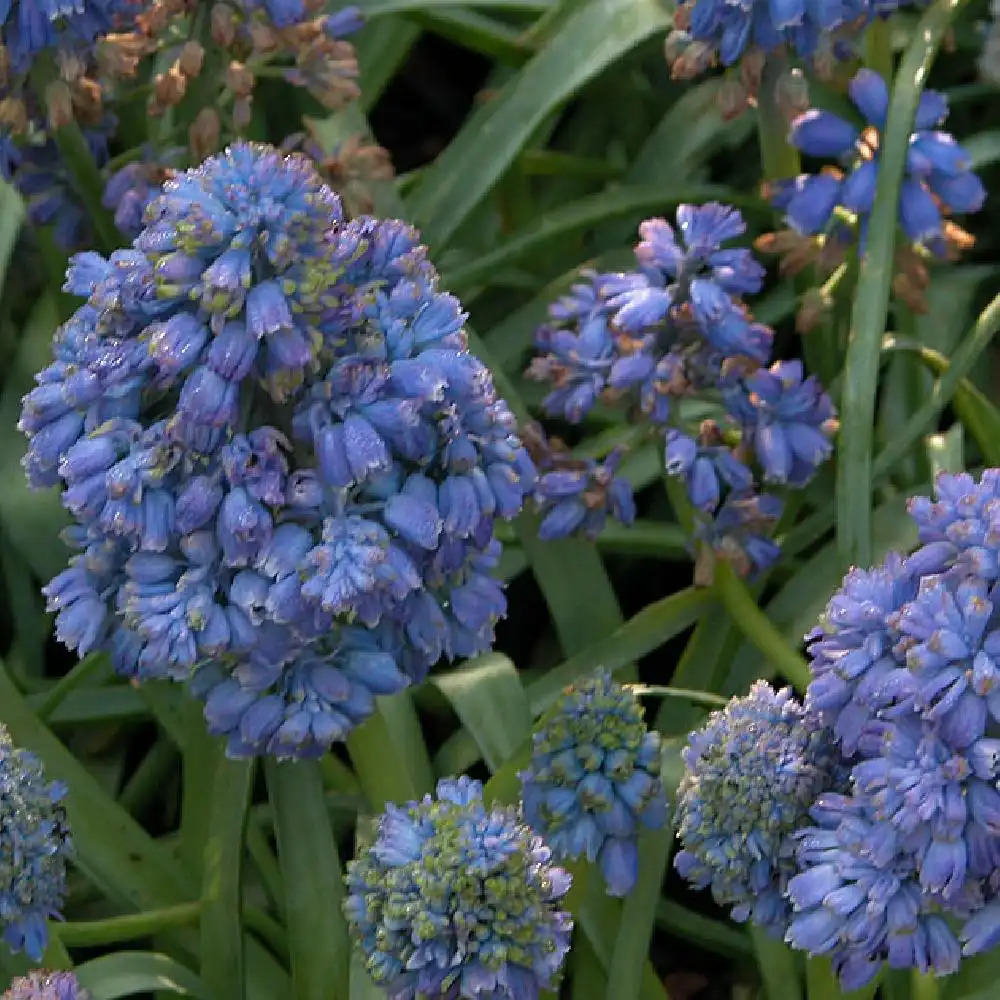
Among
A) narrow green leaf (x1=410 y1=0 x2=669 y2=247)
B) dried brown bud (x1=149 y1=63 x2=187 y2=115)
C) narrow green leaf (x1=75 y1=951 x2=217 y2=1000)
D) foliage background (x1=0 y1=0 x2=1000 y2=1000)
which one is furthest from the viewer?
narrow green leaf (x1=410 y1=0 x2=669 y2=247)

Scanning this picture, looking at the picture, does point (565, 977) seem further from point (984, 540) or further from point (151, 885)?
point (984, 540)

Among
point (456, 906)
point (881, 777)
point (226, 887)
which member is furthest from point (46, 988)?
point (881, 777)

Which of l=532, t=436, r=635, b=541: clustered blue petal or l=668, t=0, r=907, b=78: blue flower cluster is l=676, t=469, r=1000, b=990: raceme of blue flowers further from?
l=668, t=0, r=907, b=78: blue flower cluster

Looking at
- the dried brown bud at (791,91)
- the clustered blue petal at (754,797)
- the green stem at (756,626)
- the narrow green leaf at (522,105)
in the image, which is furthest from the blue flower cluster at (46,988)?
the dried brown bud at (791,91)

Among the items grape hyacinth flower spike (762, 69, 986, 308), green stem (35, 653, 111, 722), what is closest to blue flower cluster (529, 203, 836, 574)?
grape hyacinth flower spike (762, 69, 986, 308)

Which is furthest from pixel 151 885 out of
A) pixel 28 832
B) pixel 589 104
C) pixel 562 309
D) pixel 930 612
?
pixel 589 104

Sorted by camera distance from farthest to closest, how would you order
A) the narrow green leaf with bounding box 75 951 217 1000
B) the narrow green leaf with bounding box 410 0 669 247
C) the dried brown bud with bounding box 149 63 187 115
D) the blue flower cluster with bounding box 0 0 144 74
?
the narrow green leaf with bounding box 410 0 669 247 < the dried brown bud with bounding box 149 63 187 115 < the blue flower cluster with bounding box 0 0 144 74 < the narrow green leaf with bounding box 75 951 217 1000
